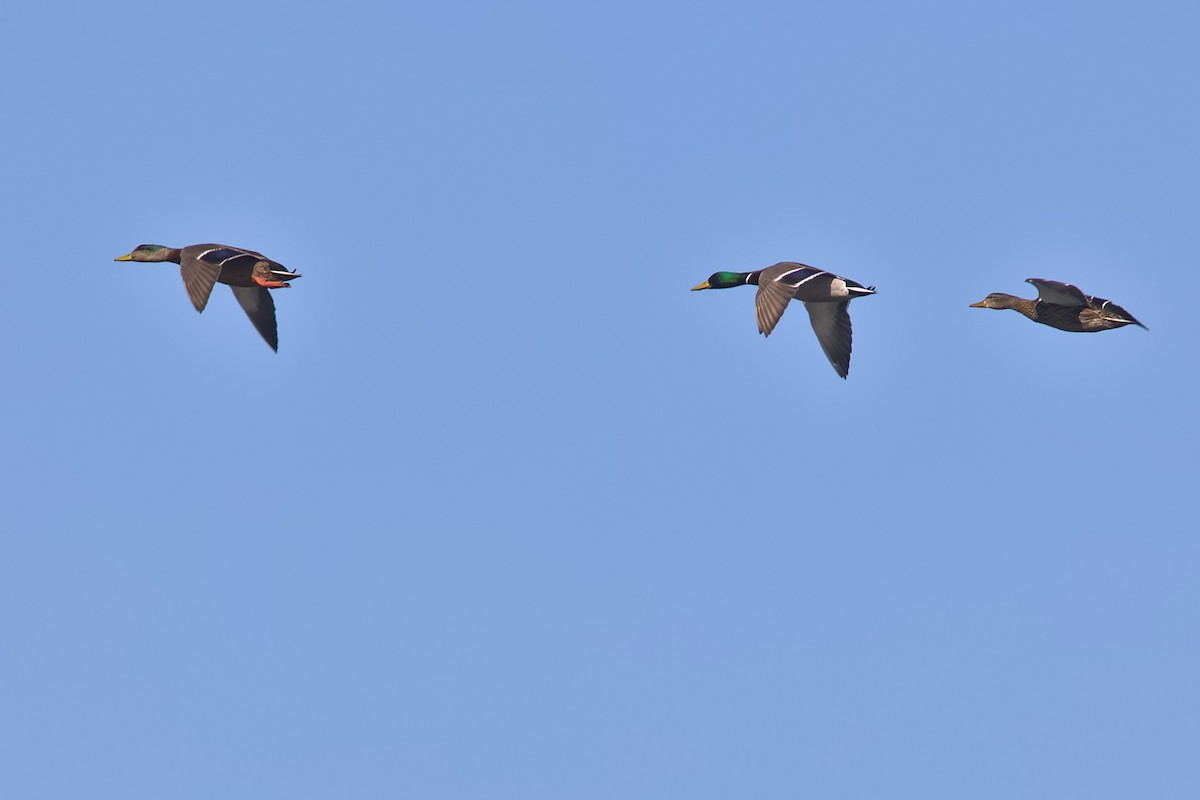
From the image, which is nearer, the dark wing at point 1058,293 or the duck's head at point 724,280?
the dark wing at point 1058,293

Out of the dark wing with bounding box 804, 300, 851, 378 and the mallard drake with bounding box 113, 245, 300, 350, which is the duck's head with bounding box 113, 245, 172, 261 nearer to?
the mallard drake with bounding box 113, 245, 300, 350

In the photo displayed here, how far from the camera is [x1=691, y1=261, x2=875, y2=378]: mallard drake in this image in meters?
42.0

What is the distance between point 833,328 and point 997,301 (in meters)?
4.58

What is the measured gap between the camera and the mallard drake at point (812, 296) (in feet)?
138

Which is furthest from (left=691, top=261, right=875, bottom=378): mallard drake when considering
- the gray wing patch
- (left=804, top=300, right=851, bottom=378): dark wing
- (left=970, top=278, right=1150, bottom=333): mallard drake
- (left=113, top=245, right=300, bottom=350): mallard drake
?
A: the gray wing patch

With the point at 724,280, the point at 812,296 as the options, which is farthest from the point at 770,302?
the point at 724,280

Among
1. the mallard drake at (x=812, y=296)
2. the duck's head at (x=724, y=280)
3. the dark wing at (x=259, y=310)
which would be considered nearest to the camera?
the mallard drake at (x=812, y=296)

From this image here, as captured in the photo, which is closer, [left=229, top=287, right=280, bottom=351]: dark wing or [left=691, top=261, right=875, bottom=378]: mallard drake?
[left=691, top=261, right=875, bottom=378]: mallard drake

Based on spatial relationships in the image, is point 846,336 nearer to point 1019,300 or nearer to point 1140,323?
point 1019,300

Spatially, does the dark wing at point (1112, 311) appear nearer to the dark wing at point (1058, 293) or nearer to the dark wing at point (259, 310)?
the dark wing at point (1058, 293)

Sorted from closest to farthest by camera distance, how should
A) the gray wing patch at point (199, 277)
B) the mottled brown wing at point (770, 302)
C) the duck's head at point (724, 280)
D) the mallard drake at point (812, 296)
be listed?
the gray wing patch at point (199, 277) → the mottled brown wing at point (770, 302) → the mallard drake at point (812, 296) → the duck's head at point (724, 280)

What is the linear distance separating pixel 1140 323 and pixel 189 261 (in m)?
21.9

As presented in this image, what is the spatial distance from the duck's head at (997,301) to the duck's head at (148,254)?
2096cm

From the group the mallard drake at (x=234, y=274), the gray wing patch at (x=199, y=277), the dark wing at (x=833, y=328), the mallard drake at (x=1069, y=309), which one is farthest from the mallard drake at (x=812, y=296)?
the gray wing patch at (x=199, y=277)
